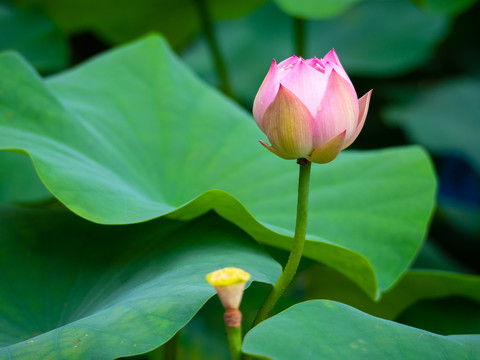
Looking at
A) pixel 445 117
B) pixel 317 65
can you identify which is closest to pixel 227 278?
pixel 317 65

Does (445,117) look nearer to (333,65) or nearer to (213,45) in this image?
(213,45)

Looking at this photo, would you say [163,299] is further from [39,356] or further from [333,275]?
[333,275]

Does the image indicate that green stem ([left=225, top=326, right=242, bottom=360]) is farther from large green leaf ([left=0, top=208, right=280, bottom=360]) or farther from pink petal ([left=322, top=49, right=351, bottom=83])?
pink petal ([left=322, top=49, right=351, bottom=83])

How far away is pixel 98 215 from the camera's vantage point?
1.92 feet

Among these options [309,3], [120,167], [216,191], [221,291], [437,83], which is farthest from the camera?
[437,83]

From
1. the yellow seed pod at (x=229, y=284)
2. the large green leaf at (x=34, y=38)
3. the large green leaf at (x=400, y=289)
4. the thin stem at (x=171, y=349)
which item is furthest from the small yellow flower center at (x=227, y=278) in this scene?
the large green leaf at (x=34, y=38)

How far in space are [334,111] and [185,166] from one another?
42cm

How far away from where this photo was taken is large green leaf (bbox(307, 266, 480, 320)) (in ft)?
2.77

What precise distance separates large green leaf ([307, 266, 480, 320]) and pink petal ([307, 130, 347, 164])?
449 mm

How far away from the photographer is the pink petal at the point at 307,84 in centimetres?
46

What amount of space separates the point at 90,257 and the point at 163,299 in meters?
0.20

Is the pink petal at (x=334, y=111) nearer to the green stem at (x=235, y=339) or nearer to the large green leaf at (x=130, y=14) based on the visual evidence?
the green stem at (x=235, y=339)

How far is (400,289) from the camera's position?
3.06ft

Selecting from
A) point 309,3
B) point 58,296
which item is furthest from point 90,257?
point 309,3
